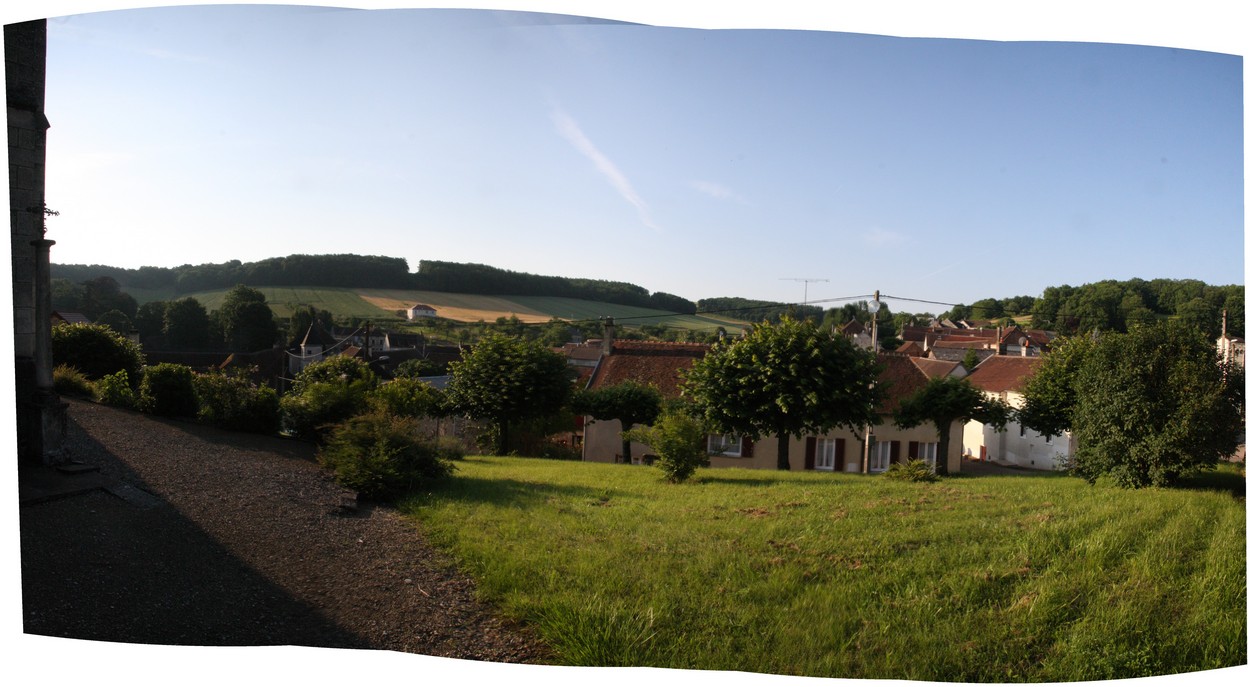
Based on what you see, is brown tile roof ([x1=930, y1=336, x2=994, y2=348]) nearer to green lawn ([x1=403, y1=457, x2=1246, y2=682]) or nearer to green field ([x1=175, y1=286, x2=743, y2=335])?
green lawn ([x1=403, y1=457, x2=1246, y2=682])

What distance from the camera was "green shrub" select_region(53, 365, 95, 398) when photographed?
6016mm

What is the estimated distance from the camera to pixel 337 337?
20.7 ft

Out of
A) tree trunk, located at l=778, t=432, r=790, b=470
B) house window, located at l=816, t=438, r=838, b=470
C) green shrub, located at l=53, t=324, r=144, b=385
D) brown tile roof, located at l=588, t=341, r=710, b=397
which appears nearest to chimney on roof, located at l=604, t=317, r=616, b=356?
brown tile roof, located at l=588, t=341, r=710, b=397

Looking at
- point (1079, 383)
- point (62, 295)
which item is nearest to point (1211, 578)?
point (1079, 383)

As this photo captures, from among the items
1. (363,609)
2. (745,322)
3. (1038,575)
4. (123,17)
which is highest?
(123,17)

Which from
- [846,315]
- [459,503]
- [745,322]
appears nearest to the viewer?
[459,503]

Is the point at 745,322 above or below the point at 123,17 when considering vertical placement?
below

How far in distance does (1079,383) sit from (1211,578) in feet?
7.36

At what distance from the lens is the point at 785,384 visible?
39.0ft

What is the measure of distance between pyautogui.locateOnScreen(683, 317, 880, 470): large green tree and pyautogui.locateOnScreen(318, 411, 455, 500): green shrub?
534cm

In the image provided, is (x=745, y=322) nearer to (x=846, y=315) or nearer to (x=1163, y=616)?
(x=846, y=315)

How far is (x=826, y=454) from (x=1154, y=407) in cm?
1054

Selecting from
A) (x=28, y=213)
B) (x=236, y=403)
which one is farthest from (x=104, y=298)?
(x=236, y=403)

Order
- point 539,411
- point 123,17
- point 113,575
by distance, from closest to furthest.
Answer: point 113,575 < point 123,17 < point 539,411
